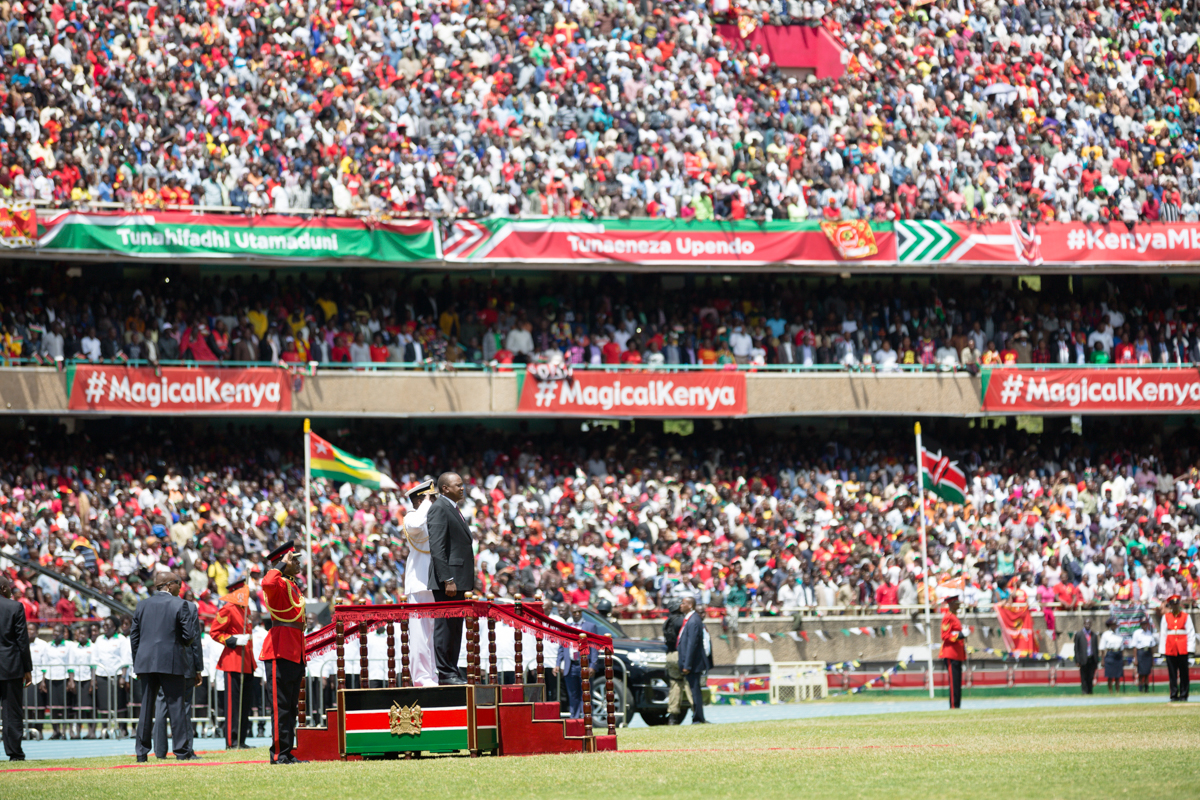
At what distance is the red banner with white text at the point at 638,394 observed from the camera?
3578cm

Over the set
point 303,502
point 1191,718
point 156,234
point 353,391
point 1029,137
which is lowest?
point 1191,718

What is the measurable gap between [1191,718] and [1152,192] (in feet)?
80.4

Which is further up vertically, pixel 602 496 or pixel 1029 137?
pixel 1029 137

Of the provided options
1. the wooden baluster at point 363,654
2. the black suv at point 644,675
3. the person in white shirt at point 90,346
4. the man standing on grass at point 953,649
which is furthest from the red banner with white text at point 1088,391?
the wooden baluster at point 363,654

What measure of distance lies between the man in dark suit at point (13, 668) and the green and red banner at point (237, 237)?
58.7 ft

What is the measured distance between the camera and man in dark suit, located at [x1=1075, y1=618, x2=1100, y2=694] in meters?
27.9

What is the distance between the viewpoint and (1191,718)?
17781mm

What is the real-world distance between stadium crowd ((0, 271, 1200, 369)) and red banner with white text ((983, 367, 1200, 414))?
3.12 feet

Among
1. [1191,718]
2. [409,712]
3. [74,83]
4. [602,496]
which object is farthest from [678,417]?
[409,712]

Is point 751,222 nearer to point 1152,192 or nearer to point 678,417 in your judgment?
point 678,417

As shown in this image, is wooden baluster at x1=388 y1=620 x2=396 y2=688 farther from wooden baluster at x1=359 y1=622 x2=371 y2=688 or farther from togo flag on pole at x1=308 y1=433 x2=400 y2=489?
togo flag on pole at x1=308 y1=433 x2=400 y2=489

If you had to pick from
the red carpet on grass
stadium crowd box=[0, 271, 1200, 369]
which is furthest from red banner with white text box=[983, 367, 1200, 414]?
the red carpet on grass

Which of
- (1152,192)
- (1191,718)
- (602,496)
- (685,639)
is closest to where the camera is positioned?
(1191,718)

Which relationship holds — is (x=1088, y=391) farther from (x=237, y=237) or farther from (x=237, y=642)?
(x=237, y=642)
